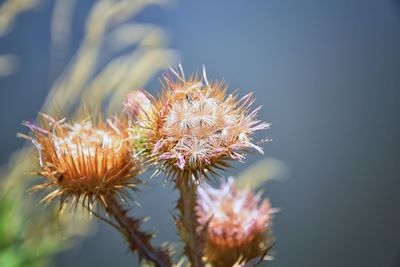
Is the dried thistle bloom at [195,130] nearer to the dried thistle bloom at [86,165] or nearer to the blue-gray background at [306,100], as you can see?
the dried thistle bloom at [86,165]

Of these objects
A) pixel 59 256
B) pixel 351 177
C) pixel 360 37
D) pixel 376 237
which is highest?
pixel 360 37

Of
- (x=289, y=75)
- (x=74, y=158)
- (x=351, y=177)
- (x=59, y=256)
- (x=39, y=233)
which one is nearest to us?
(x=74, y=158)

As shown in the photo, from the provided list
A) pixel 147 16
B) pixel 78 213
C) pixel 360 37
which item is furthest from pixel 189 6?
pixel 78 213

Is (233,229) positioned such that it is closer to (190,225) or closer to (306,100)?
(190,225)

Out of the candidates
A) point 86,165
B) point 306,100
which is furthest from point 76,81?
point 306,100

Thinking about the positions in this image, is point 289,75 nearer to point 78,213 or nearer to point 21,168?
point 78,213

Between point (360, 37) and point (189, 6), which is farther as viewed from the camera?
point (360, 37)

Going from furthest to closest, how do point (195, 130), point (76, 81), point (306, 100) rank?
1. point (306, 100)
2. point (76, 81)
3. point (195, 130)

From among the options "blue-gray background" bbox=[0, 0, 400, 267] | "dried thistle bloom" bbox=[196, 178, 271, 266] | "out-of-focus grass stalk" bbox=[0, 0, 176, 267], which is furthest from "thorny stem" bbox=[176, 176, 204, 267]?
"blue-gray background" bbox=[0, 0, 400, 267]
